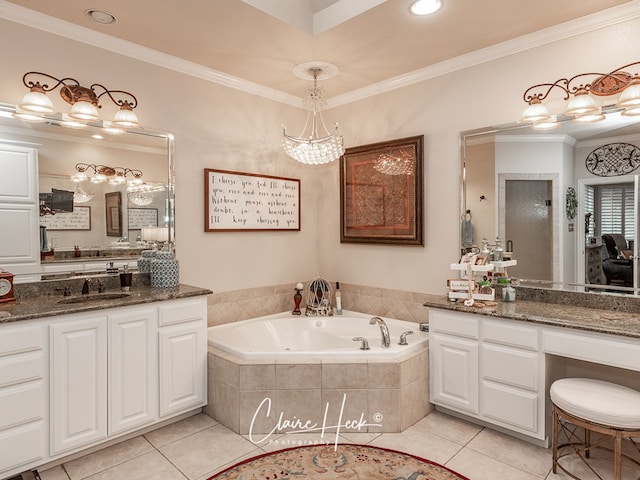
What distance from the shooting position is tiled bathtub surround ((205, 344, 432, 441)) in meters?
2.68

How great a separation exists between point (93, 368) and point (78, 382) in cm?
10

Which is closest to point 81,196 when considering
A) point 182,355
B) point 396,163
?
point 182,355

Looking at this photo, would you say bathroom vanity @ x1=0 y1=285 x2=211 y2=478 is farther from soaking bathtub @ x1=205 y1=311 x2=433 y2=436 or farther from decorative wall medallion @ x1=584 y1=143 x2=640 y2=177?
decorative wall medallion @ x1=584 y1=143 x2=640 y2=177

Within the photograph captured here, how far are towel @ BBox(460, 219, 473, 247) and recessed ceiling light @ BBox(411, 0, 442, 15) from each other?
1.52 m

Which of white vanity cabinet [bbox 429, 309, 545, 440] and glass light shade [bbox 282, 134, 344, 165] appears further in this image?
glass light shade [bbox 282, 134, 344, 165]

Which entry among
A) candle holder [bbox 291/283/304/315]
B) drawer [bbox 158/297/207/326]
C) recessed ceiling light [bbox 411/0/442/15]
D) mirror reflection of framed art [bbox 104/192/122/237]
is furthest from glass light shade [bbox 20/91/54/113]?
candle holder [bbox 291/283/304/315]

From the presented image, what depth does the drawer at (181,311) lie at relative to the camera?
8.82 feet

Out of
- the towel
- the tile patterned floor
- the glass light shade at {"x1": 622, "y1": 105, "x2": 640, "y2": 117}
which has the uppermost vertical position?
the glass light shade at {"x1": 622, "y1": 105, "x2": 640, "y2": 117}

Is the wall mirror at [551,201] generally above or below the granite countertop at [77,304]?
above

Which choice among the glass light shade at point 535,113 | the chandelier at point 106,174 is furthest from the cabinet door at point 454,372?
the chandelier at point 106,174

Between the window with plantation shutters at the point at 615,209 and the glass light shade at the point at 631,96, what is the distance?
0.52 meters

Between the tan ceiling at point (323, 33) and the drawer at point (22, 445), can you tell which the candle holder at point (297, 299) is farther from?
the drawer at point (22, 445)

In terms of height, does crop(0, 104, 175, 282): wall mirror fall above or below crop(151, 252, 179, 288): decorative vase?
above

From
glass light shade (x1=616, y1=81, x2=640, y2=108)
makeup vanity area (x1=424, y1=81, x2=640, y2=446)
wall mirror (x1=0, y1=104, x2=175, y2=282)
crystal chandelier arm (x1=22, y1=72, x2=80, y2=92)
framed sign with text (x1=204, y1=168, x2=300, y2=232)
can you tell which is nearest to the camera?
glass light shade (x1=616, y1=81, x2=640, y2=108)
